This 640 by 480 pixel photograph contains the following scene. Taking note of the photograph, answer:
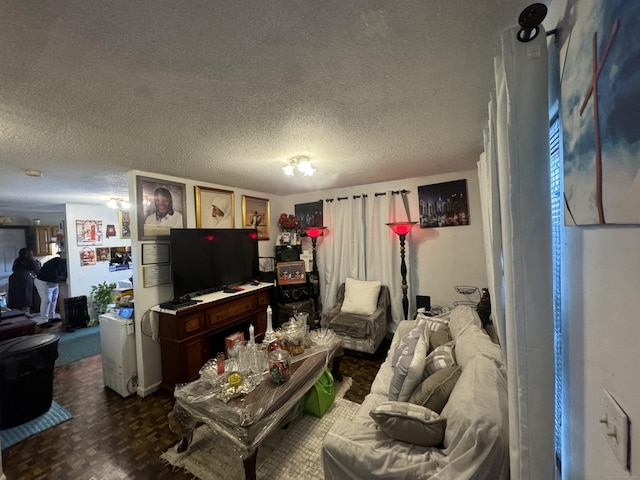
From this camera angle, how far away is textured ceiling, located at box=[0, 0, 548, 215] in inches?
33.1

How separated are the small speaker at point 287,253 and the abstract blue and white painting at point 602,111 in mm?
3491

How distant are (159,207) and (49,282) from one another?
4088mm

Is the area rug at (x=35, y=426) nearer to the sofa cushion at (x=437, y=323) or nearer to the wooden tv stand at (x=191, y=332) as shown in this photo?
the wooden tv stand at (x=191, y=332)

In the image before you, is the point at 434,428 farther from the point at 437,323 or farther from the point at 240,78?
the point at 240,78

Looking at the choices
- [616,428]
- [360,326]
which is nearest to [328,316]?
[360,326]

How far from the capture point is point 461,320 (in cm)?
214

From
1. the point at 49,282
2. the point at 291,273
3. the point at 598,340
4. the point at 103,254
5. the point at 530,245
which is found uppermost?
the point at 530,245

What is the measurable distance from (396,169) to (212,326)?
8.73ft

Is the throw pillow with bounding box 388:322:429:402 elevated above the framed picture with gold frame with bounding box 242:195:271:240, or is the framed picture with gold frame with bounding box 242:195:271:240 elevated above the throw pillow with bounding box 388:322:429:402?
the framed picture with gold frame with bounding box 242:195:271:240

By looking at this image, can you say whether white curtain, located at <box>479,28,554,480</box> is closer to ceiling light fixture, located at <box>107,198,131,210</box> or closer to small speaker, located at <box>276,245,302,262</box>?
small speaker, located at <box>276,245,302,262</box>

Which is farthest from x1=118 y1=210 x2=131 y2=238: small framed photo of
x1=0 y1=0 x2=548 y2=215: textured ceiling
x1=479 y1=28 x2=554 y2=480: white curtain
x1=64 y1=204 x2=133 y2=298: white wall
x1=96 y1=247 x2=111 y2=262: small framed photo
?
x1=479 y1=28 x2=554 y2=480: white curtain

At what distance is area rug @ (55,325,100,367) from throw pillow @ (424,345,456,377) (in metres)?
4.27

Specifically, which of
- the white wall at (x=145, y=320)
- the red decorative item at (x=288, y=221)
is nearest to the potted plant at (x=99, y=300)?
the white wall at (x=145, y=320)

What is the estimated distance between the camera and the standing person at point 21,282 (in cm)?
438
